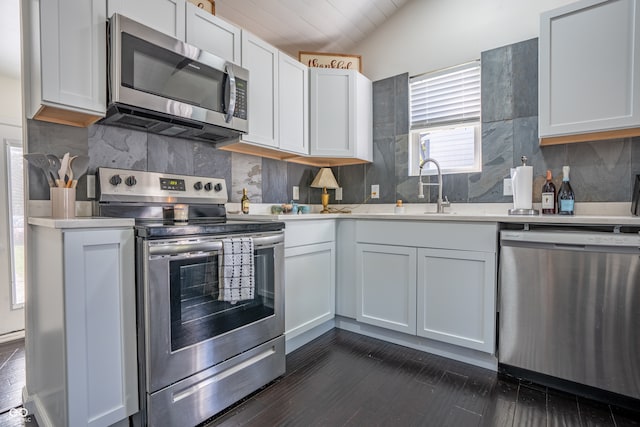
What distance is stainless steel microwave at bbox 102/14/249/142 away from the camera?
1534mm

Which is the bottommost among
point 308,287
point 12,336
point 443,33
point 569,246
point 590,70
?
point 12,336

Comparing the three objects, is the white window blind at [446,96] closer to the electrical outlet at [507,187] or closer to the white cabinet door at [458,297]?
the electrical outlet at [507,187]

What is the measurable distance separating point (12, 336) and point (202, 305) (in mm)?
2275

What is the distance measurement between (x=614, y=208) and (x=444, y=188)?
1.07 m

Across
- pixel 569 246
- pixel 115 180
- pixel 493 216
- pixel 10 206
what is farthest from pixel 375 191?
pixel 10 206

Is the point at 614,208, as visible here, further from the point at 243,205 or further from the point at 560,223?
the point at 243,205

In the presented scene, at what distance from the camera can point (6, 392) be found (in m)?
1.76

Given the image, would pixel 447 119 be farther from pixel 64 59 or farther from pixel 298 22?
pixel 64 59

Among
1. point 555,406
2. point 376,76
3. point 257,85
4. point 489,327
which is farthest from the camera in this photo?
point 376,76

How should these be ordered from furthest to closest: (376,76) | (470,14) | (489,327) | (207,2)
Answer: (376,76)
(470,14)
(207,2)
(489,327)

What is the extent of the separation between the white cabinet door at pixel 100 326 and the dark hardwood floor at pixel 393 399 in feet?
1.54

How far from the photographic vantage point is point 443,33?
271cm

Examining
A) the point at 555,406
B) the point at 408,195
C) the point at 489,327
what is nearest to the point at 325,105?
the point at 408,195

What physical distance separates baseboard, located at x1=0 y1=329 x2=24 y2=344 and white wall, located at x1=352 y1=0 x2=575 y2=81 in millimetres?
3813
